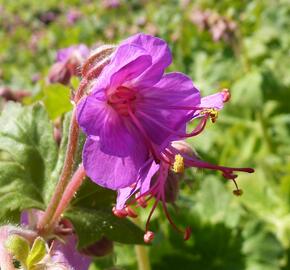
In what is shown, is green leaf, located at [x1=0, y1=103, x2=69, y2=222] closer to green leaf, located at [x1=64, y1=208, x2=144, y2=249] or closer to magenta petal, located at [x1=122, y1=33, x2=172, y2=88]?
green leaf, located at [x1=64, y1=208, x2=144, y2=249]

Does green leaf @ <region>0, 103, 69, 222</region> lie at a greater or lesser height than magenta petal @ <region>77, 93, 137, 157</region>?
lesser

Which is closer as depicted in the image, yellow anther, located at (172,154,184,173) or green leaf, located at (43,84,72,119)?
yellow anther, located at (172,154,184,173)

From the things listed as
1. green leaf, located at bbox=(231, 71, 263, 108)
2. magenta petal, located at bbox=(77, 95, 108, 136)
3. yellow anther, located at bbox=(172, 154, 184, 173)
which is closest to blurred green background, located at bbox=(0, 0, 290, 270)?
green leaf, located at bbox=(231, 71, 263, 108)

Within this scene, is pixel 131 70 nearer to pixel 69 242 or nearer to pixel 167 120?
pixel 167 120

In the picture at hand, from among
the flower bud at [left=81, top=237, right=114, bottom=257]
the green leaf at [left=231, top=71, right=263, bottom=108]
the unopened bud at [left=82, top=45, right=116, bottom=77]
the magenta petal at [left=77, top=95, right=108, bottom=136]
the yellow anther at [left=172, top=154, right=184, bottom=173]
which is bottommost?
the green leaf at [left=231, top=71, right=263, bottom=108]

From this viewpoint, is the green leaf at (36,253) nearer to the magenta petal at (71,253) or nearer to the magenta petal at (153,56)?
the magenta petal at (71,253)

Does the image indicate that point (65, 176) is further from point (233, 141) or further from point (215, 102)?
point (233, 141)

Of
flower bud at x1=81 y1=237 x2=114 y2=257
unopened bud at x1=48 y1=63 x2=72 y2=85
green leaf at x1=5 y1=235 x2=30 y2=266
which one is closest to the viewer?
green leaf at x1=5 y1=235 x2=30 y2=266
